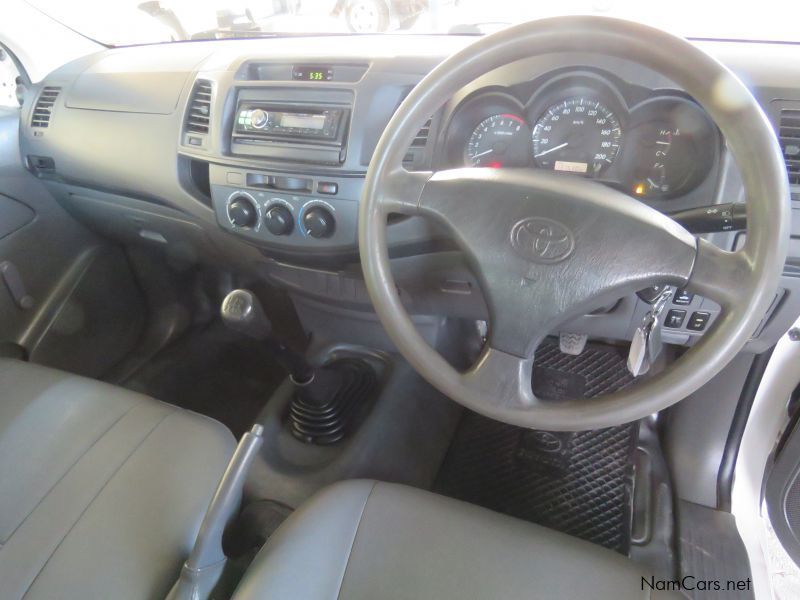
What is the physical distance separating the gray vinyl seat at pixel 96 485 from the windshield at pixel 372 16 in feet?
2.76

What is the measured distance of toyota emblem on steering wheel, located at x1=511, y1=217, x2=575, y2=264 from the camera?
69 centimetres

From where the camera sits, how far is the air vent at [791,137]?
0.80 meters

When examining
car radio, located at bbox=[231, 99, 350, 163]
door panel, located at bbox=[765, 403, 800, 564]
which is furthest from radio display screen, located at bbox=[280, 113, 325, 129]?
door panel, located at bbox=[765, 403, 800, 564]

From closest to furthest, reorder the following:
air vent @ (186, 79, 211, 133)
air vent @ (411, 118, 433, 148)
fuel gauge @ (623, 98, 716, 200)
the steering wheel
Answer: the steering wheel, fuel gauge @ (623, 98, 716, 200), air vent @ (411, 118, 433, 148), air vent @ (186, 79, 211, 133)

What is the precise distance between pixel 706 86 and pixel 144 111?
115 centimetres

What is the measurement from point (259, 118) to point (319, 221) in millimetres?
243

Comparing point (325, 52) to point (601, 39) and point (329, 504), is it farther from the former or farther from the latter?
point (329, 504)

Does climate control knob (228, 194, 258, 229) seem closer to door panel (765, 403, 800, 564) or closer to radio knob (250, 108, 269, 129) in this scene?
radio knob (250, 108, 269, 129)

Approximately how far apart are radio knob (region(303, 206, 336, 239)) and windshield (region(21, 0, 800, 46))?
47 cm

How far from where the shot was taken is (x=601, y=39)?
646 mm

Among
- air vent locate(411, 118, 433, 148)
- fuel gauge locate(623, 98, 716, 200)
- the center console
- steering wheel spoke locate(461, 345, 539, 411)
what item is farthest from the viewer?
the center console

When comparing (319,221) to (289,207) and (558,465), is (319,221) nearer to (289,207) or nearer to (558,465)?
(289,207)

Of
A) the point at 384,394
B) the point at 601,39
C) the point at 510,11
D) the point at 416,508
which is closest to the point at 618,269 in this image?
the point at 601,39

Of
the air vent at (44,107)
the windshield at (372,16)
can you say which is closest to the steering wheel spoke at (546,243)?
the windshield at (372,16)
